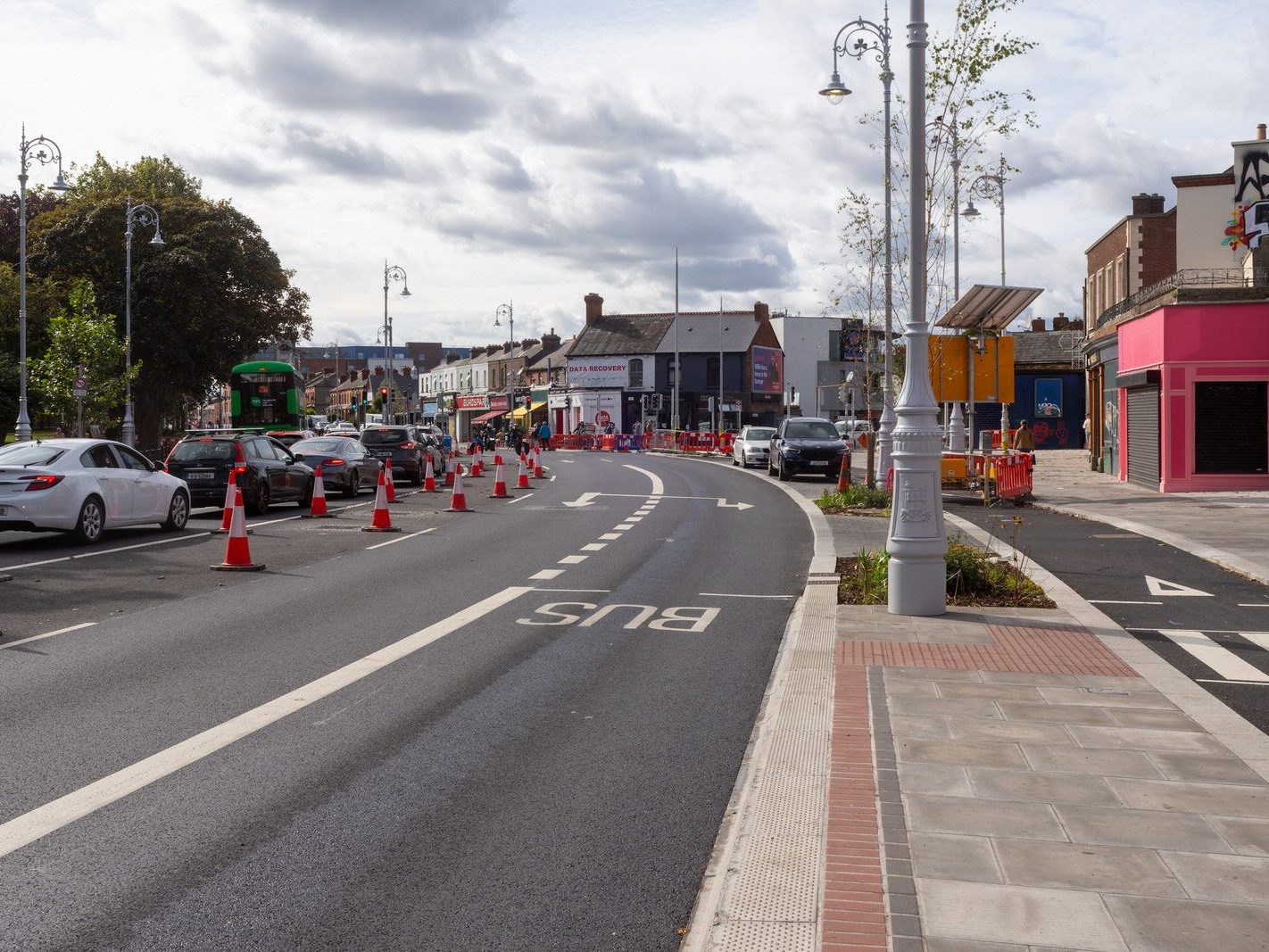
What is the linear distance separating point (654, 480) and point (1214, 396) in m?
13.9

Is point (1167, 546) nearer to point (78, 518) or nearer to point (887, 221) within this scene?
point (887, 221)

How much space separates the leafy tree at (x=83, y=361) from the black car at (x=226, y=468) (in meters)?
22.3

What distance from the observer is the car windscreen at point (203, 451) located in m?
21.7

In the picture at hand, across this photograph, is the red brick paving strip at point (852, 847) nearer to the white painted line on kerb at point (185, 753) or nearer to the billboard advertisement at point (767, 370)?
the white painted line on kerb at point (185, 753)

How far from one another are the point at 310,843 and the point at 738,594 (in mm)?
7581

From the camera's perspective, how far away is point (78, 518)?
16188 mm

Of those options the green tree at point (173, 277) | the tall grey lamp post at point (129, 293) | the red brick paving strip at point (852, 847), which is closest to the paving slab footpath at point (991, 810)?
the red brick paving strip at point (852, 847)

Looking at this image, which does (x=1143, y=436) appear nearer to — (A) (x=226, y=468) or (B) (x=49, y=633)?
(A) (x=226, y=468)

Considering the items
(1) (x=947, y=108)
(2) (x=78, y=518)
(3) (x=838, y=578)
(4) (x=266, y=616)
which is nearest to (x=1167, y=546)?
(3) (x=838, y=578)

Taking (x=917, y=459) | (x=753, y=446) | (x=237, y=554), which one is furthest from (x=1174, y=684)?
(x=753, y=446)

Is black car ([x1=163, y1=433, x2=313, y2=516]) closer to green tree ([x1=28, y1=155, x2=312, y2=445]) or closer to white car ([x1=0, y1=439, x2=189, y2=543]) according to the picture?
white car ([x1=0, y1=439, x2=189, y2=543])

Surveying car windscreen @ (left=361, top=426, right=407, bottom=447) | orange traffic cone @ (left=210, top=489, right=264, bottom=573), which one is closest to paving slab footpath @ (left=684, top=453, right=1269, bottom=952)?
orange traffic cone @ (left=210, top=489, right=264, bottom=573)

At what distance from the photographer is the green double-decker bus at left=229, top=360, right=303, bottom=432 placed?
150ft

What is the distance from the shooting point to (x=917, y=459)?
10195 mm
